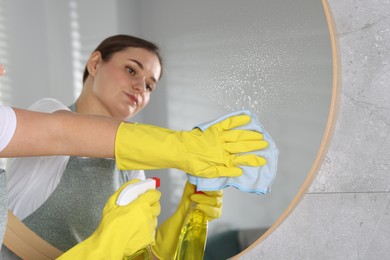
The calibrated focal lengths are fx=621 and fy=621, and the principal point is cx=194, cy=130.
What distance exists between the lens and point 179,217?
1.02 metres

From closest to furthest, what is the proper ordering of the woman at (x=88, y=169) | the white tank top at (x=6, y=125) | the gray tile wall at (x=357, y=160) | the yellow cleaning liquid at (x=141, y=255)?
the white tank top at (x=6, y=125)
the yellow cleaning liquid at (x=141, y=255)
the woman at (x=88, y=169)
the gray tile wall at (x=357, y=160)

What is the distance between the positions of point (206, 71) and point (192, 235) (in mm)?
276

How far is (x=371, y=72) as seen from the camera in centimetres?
116

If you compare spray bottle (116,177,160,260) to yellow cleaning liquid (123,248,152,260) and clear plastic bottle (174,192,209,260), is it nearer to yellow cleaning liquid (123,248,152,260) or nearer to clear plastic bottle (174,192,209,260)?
yellow cleaning liquid (123,248,152,260)

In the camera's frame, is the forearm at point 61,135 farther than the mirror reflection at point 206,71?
No

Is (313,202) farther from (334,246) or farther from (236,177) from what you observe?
(236,177)

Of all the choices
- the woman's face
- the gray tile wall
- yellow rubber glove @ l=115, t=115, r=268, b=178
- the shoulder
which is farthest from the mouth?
the gray tile wall

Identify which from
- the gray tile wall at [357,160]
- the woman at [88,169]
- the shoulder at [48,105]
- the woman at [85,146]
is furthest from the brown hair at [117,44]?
the gray tile wall at [357,160]

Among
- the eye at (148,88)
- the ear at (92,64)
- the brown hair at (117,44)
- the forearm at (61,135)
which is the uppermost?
the brown hair at (117,44)

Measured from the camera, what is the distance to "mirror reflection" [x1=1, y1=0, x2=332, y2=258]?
1.01 metres

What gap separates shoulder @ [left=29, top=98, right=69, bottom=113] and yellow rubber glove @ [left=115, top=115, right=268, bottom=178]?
23 centimetres

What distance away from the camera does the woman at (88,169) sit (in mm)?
1001

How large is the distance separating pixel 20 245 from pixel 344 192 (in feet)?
1.94

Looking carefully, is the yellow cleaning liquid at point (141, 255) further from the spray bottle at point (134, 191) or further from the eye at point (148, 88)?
the eye at point (148, 88)
